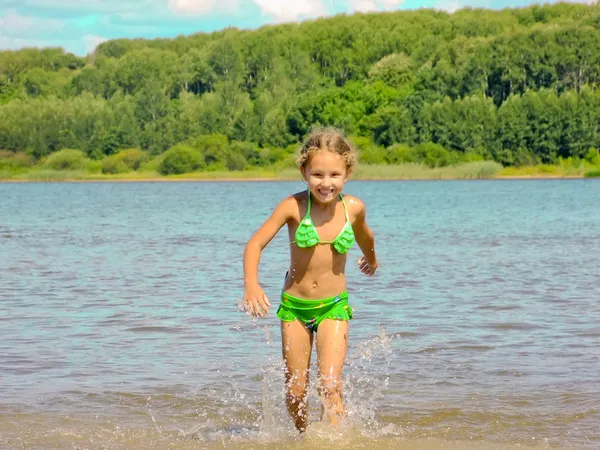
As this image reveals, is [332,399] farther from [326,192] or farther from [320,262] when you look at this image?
[326,192]

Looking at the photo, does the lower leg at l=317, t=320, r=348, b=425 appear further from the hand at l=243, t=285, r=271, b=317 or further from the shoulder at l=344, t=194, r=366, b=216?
the shoulder at l=344, t=194, r=366, b=216

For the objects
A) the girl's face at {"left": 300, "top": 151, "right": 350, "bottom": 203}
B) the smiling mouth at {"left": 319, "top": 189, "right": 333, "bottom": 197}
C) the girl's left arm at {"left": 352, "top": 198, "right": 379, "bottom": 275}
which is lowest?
the girl's left arm at {"left": 352, "top": 198, "right": 379, "bottom": 275}

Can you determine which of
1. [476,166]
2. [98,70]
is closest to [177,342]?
[476,166]

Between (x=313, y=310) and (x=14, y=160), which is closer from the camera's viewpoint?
(x=313, y=310)

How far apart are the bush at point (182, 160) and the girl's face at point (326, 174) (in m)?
83.4

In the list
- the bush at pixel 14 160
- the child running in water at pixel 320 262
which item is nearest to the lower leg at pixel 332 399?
the child running in water at pixel 320 262

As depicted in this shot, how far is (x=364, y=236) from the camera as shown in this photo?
5.83 meters

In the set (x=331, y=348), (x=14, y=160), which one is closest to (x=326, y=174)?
(x=331, y=348)

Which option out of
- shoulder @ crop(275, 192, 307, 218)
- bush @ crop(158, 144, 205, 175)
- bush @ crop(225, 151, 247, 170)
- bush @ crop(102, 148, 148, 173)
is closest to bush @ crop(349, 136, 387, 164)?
bush @ crop(225, 151, 247, 170)

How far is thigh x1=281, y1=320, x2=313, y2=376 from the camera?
562cm

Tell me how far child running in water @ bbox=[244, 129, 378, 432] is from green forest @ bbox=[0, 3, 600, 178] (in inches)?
2816

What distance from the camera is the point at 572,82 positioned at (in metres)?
90.9

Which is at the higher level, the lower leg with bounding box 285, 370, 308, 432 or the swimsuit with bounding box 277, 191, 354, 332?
the swimsuit with bounding box 277, 191, 354, 332

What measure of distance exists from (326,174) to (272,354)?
10.5 ft
